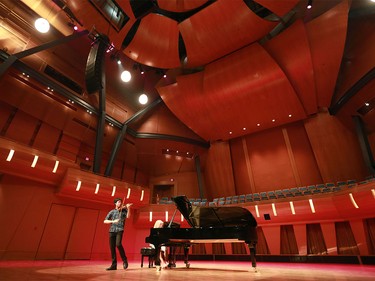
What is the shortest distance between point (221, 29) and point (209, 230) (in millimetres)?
7905

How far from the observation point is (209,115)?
11.3 metres

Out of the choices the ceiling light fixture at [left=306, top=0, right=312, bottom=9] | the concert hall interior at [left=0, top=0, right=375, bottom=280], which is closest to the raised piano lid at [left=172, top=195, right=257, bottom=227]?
the concert hall interior at [left=0, top=0, right=375, bottom=280]

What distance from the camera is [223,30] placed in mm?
8727

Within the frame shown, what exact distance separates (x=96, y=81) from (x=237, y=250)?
368 inches

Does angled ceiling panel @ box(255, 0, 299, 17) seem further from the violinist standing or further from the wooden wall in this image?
the violinist standing

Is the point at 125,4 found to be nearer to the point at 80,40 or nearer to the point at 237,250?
the point at 80,40

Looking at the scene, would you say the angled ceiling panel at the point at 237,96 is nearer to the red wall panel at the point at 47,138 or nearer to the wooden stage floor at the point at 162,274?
the red wall panel at the point at 47,138

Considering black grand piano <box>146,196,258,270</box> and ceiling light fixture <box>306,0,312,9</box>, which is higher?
ceiling light fixture <box>306,0,312,9</box>

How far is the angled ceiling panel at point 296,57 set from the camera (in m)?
8.54

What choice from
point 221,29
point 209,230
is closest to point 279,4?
point 221,29

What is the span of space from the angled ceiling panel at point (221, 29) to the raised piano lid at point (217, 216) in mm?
7355

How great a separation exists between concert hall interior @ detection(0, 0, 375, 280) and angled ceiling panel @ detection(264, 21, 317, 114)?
43 millimetres

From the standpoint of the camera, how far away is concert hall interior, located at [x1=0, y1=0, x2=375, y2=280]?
7.66 meters

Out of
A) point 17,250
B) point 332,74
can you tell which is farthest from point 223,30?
point 17,250
